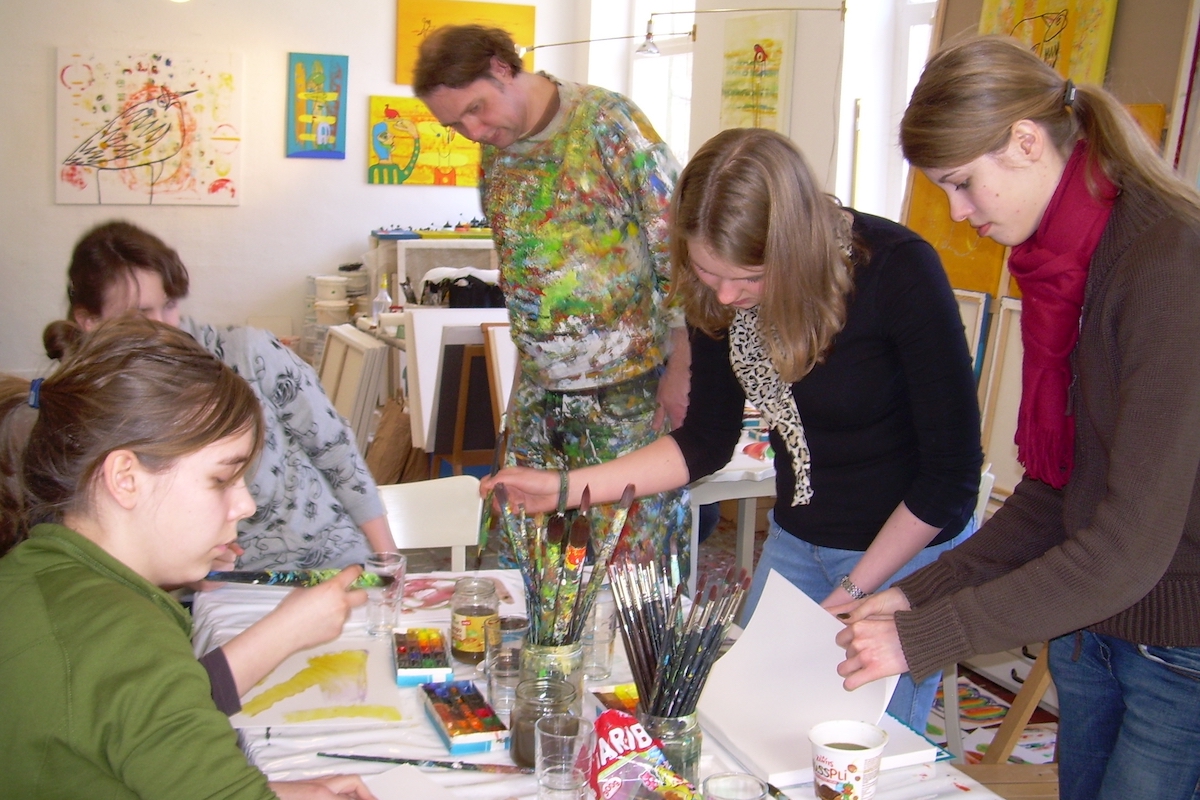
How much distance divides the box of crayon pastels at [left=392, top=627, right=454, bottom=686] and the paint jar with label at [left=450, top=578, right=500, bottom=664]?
2 cm

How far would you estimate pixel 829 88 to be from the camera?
4.77m

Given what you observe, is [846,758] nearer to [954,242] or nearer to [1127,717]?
[1127,717]

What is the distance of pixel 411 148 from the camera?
7410 millimetres

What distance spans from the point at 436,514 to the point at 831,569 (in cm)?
115

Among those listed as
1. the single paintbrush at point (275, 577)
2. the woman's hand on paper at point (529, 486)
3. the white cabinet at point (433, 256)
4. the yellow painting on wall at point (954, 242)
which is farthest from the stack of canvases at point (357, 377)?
the woman's hand on paper at point (529, 486)

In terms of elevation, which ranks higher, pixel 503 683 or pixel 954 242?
pixel 954 242

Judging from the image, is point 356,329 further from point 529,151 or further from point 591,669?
point 591,669

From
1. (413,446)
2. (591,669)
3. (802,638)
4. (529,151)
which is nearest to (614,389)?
(529,151)

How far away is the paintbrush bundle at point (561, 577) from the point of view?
1352mm

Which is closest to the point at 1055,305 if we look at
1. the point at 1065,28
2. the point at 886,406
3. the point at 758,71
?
the point at 886,406

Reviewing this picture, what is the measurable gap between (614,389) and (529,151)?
1.75 feet

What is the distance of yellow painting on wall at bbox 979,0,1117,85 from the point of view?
3.12m

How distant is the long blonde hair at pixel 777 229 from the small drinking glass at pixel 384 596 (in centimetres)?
68

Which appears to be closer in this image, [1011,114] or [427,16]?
[1011,114]
